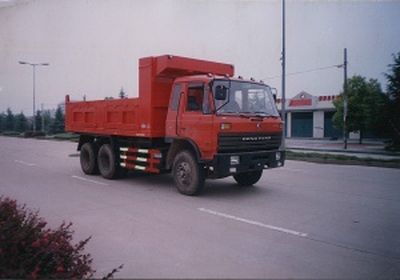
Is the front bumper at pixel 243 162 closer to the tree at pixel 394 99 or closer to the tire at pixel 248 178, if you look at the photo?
the tire at pixel 248 178

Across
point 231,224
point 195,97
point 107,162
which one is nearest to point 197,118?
point 195,97

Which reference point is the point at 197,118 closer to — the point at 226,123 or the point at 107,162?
the point at 226,123

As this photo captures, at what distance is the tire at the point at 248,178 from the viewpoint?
1034cm

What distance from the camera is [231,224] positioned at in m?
6.55

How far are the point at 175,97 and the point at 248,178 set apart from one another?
2983 millimetres

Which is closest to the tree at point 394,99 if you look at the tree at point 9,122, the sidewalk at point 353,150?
the sidewalk at point 353,150

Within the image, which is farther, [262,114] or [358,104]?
[358,104]

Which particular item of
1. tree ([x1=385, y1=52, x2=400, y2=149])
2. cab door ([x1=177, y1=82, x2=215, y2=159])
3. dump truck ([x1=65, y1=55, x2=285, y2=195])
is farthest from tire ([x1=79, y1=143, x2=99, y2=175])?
tree ([x1=385, y1=52, x2=400, y2=149])

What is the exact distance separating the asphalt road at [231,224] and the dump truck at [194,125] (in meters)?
0.66

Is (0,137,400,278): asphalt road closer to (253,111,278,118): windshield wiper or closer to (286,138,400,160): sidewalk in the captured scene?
(253,111,278,118): windshield wiper

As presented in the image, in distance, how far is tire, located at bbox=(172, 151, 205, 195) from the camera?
8.71 metres

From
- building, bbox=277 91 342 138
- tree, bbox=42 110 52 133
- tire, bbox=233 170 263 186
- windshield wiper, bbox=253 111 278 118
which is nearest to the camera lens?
windshield wiper, bbox=253 111 278 118

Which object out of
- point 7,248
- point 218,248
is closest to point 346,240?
point 218,248

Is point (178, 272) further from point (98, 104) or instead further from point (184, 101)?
point (98, 104)
